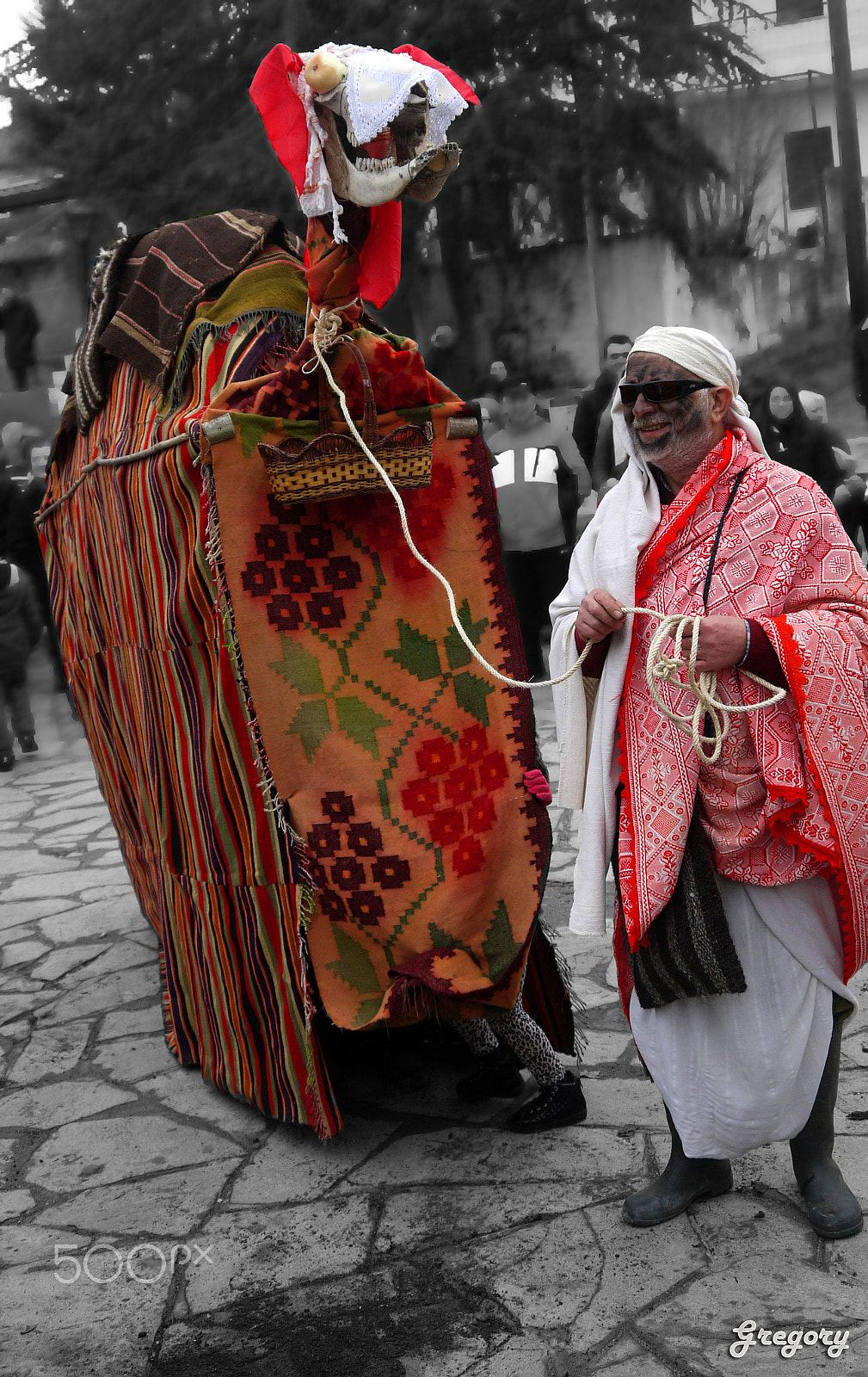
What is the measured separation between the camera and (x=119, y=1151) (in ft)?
12.2

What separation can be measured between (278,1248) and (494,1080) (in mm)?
887

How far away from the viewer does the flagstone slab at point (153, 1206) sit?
127 inches

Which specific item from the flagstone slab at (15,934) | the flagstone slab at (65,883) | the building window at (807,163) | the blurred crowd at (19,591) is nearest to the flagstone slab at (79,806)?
the blurred crowd at (19,591)

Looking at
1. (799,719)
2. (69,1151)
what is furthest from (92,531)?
(799,719)

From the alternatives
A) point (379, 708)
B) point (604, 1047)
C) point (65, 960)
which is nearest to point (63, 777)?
point (65, 960)

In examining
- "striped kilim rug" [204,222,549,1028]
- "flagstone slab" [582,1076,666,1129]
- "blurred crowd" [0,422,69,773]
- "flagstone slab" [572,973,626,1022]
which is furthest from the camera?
"blurred crowd" [0,422,69,773]

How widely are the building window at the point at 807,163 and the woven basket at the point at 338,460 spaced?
9375mm

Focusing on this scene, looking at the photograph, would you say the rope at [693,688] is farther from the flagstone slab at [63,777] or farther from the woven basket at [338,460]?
the flagstone slab at [63,777]

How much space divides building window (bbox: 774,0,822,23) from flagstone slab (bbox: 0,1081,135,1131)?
36.1ft

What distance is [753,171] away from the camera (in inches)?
453

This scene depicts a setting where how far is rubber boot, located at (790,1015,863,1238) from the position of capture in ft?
9.21

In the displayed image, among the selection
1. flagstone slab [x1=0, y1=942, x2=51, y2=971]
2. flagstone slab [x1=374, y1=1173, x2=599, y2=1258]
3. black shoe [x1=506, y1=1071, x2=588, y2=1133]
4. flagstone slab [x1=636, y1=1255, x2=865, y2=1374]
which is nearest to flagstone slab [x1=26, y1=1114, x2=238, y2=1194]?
flagstone slab [x1=374, y1=1173, x2=599, y2=1258]

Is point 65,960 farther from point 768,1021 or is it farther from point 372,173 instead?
point 372,173

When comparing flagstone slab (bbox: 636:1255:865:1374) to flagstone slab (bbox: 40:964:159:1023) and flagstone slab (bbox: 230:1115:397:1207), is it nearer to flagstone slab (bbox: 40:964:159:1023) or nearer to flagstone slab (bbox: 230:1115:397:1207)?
flagstone slab (bbox: 230:1115:397:1207)
